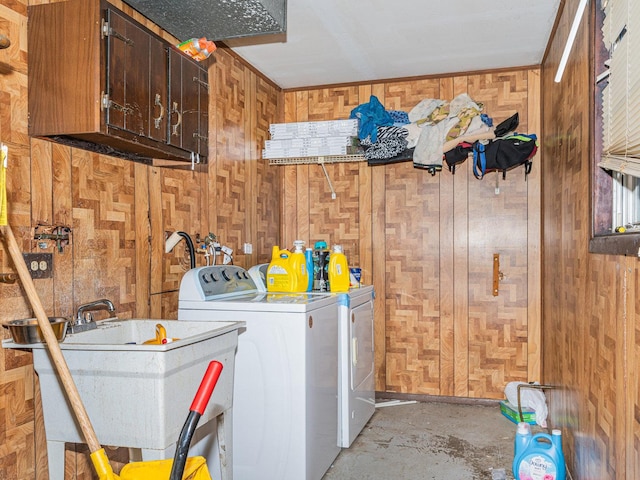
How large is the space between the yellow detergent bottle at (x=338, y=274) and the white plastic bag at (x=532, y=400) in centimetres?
151

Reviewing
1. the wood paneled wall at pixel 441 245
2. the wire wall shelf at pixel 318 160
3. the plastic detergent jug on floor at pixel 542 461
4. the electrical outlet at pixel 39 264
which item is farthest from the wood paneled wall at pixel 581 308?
the electrical outlet at pixel 39 264

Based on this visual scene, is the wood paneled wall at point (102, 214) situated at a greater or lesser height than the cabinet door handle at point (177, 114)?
lesser

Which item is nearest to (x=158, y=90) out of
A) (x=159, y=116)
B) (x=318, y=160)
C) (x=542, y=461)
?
(x=159, y=116)

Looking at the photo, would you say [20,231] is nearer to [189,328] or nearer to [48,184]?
[48,184]

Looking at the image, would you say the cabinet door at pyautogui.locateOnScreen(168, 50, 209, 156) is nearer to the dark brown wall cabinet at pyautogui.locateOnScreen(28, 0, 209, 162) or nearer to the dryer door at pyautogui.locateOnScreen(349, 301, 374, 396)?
the dark brown wall cabinet at pyautogui.locateOnScreen(28, 0, 209, 162)

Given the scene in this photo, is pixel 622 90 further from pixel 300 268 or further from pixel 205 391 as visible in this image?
pixel 300 268

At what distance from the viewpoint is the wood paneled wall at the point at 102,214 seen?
2.00m

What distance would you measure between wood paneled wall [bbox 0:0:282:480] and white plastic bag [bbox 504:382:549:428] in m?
2.14

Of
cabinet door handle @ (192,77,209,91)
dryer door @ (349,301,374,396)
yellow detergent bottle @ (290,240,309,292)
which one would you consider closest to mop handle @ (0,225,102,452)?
cabinet door handle @ (192,77,209,91)

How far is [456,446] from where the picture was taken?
3.31 m

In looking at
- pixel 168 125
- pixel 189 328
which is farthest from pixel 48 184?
pixel 189 328

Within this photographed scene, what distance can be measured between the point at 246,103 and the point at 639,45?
9.18ft

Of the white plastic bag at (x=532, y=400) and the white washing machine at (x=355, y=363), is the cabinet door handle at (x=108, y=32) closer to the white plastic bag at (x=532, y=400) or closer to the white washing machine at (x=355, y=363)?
the white washing machine at (x=355, y=363)

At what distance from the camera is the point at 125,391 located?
71.7 inches
